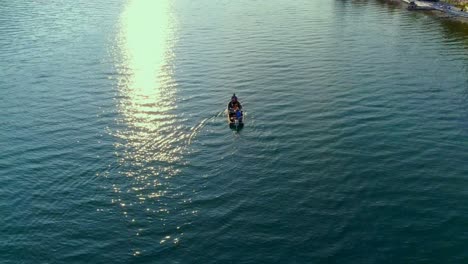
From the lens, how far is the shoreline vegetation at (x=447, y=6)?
403 feet

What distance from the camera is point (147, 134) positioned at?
2233 inches

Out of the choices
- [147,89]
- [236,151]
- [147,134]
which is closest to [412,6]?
[147,89]

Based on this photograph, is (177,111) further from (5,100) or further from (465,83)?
(465,83)

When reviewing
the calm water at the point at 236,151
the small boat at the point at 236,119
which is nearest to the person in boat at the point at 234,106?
the small boat at the point at 236,119

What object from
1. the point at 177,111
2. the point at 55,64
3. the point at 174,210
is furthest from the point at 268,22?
the point at 174,210

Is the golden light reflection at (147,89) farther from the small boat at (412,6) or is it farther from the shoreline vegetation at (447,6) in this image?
the shoreline vegetation at (447,6)

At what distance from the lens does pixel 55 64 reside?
89312 mm

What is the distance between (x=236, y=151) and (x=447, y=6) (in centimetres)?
11027

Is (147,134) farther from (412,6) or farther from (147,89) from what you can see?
(412,6)

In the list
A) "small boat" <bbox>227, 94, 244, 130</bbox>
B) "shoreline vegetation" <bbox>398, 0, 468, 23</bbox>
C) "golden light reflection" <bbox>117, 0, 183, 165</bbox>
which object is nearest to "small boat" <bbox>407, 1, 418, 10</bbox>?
"shoreline vegetation" <bbox>398, 0, 468, 23</bbox>

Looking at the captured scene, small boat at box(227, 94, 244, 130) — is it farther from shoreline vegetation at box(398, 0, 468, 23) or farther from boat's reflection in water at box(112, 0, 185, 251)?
shoreline vegetation at box(398, 0, 468, 23)

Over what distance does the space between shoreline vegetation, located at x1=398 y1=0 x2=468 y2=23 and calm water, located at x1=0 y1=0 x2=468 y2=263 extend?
20.8 meters

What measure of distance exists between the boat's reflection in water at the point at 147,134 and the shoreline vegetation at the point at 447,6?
80.0m

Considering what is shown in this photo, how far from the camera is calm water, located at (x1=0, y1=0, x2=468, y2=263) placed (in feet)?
122
